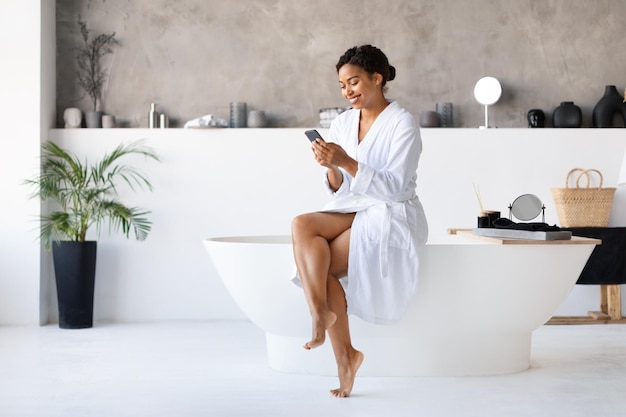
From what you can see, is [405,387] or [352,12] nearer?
[405,387]

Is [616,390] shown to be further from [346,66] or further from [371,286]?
[346,66]

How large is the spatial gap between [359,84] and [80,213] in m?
2.37

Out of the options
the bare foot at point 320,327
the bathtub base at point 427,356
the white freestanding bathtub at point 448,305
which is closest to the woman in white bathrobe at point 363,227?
the bare foot at point 320,327

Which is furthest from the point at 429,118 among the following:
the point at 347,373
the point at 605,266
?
the point at 347,373

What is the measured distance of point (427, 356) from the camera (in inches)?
129

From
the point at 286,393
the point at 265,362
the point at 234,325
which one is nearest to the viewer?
the point at 286,393

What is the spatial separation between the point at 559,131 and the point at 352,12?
1.53 metres

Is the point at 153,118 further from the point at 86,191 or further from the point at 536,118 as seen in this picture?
the point at 536,118

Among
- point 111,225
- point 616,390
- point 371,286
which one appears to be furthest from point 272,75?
point 616,390

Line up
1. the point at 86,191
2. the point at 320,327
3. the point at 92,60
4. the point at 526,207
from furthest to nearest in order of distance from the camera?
the point at 92,60
the point at 86,191
the point at 526,207
the point at 320,327

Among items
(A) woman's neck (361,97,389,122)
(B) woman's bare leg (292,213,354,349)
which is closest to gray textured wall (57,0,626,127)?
(A) woman's neck (361,97,389,122)

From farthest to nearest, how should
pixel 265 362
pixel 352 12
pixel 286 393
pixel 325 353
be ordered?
pixel 352 12
pixel 265 362
pixel 325 353
pixel 286 393

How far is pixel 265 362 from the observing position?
3615 mm

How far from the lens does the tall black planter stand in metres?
4.73
